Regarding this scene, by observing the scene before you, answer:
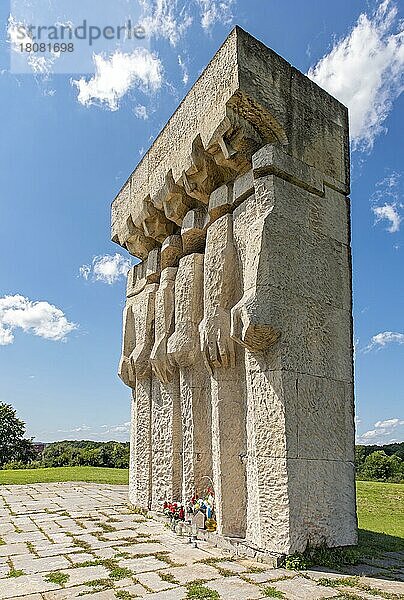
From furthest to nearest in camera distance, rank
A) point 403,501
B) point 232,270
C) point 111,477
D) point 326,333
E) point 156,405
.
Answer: point 111,477
point 403,501
point 156,405
point 232,270
point 326,333

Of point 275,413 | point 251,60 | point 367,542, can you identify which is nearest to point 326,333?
point 275,413

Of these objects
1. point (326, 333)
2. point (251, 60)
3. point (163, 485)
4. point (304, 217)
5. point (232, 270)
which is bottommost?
point (163, 485)

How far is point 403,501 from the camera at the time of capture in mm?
9172


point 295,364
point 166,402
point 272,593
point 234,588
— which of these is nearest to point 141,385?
point 166,402

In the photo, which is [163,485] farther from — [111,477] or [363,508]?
[111,477]

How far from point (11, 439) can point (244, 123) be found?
109 feet

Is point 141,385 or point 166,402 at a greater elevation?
point 141,385

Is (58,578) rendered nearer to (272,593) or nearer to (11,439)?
(272,593)

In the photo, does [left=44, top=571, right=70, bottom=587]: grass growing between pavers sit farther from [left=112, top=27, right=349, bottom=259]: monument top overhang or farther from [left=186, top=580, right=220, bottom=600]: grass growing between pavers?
[left=112, top=27, right=349, bottom=259]: monument top overhang

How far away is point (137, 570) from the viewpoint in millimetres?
4926

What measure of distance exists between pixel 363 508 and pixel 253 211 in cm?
539

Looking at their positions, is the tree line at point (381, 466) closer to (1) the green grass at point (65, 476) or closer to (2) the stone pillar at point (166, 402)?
(1) the green grass at point (65, 476)

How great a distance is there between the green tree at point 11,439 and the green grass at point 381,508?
2864cm

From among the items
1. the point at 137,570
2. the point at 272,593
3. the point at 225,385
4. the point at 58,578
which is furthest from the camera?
the point at 225,385
